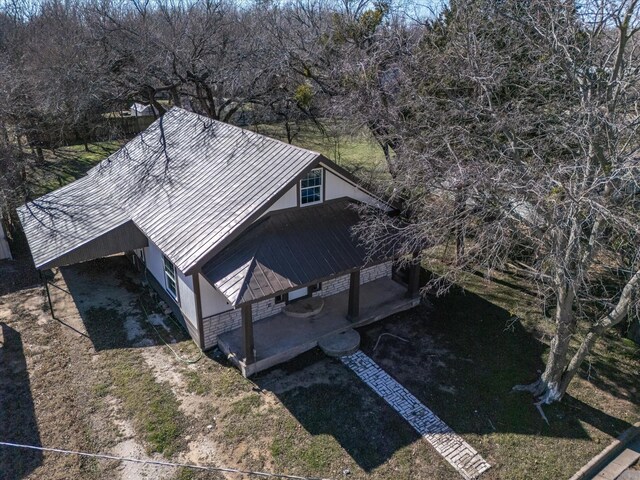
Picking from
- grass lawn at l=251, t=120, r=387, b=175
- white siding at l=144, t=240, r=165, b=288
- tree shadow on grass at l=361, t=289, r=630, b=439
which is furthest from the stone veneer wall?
grass lawn at l=251, t=120, r=387, b=175

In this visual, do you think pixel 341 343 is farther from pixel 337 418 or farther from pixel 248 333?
pixel 248 333

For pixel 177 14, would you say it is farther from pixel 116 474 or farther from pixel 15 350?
pixel 116 474

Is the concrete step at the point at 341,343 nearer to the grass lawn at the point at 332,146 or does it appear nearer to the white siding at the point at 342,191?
the white siding at the point at 342,191

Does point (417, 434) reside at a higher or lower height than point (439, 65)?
lower

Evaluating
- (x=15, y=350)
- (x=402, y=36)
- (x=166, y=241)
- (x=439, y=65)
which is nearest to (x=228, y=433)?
(x=166, y=241)

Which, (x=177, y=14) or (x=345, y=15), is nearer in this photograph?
(x=345, y=15)

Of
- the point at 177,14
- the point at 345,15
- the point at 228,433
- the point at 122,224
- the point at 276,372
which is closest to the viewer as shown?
the point at 228,433

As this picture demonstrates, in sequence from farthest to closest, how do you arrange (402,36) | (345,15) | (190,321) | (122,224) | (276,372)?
(345,15), (402,36), (122,224), (190,321), (276,372)
